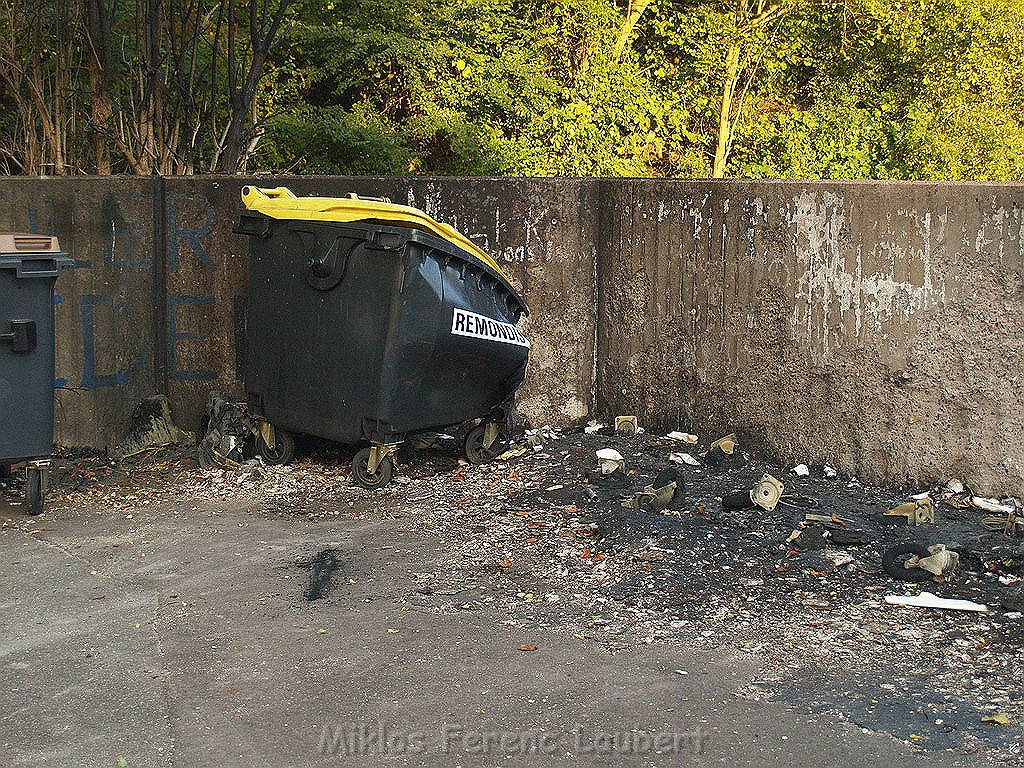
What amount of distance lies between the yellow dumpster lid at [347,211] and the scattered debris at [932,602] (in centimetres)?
309

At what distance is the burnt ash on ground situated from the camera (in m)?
4.16

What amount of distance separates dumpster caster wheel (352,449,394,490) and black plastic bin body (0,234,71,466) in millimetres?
1633

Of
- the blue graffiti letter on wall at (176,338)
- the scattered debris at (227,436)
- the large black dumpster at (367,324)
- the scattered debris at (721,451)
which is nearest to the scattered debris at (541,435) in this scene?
the large black dumpster at (367,324)

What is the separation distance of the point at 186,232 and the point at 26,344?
1.79 metres

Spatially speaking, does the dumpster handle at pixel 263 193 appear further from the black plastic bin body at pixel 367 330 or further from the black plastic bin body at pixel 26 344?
the black plastic bin body at pixel 26 344

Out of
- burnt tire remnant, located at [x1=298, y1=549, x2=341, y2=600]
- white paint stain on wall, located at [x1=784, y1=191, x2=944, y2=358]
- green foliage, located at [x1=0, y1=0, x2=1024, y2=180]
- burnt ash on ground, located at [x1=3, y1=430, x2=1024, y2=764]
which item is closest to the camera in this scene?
burnt ash on ground, located at [x1=3, y1=430, x2=1024, y2=764]

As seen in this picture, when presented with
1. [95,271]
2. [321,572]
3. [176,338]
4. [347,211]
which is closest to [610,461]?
[347,211]

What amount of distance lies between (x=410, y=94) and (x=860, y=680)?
381 inches

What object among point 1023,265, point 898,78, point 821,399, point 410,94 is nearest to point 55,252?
point 821,399

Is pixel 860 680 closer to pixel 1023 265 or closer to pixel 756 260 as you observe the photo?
pixel 1023 265

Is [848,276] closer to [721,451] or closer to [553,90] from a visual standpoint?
[721,451]

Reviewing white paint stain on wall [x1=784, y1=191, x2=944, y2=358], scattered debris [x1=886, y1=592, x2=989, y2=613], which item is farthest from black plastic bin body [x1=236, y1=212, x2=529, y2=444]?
scattered debris [x1=886, y1=592, x2=989, y2=613]

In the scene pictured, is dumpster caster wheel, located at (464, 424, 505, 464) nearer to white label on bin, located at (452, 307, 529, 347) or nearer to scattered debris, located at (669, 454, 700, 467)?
white label on bin, located at (452, 307, 529, 347)

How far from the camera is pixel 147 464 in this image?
292 inches
